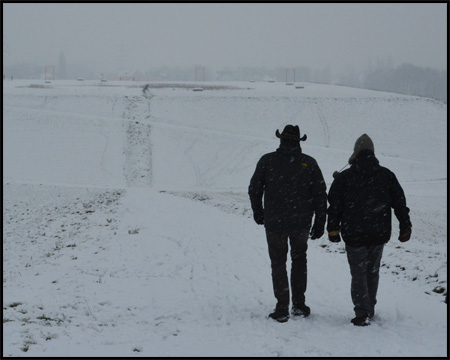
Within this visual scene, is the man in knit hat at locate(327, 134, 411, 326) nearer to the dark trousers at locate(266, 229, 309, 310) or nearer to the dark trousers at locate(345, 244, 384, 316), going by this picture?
the dark trousers at locate(345, 244, 384, 316)

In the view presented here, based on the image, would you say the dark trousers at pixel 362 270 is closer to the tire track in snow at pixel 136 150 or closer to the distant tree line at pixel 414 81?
the tire track in snow at pixel 136 150

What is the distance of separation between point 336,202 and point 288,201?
0.64 m

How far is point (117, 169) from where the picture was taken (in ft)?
98.0

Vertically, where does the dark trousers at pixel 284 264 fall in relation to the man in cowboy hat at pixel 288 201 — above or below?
below

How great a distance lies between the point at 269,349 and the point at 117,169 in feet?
86.6

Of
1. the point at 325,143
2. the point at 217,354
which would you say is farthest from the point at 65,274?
the point at 325,143

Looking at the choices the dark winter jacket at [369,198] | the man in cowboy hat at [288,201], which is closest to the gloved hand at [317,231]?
the man in cowboy hat at [288,201]

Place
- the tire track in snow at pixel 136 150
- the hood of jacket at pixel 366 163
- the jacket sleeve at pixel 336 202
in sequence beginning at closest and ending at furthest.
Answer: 1. the hood of jacket at pixel 366 163
2. the jacket sleeve at pixel 336 202
3. the tire track in snow at pixel 136 150

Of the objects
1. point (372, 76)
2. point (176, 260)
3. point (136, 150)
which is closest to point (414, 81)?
point (372, 76)

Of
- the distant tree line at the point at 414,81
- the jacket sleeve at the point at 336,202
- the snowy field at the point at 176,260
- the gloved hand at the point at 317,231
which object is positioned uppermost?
the distant tree line at the point at 414,81

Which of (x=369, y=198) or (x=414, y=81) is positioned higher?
(x=414, y=81)

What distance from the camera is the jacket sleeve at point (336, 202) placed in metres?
5.69

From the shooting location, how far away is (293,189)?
18.9 feet

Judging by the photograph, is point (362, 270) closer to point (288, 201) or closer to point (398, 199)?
point (398, 199)
